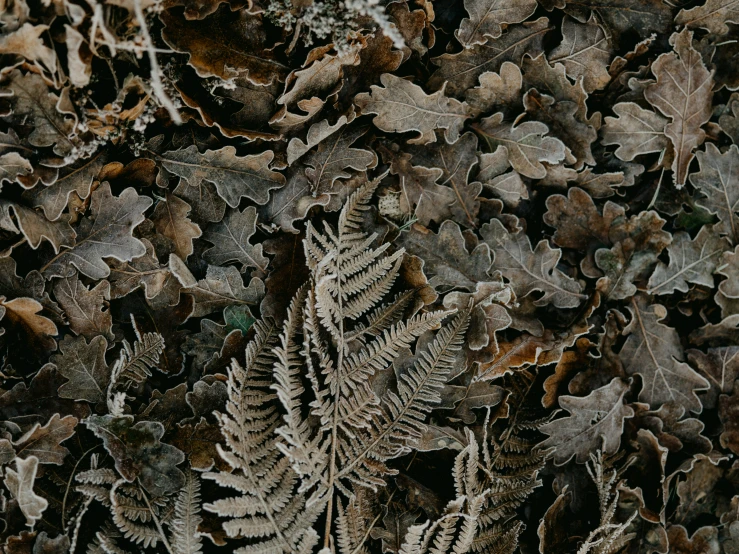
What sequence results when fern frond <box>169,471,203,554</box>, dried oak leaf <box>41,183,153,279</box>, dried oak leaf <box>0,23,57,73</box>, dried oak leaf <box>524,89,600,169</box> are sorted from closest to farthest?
dried oak leaf <box>0,23,57,73</box> → fern frond <box>169,471,203,554</box> → dried oak leaf <box>41,183,153,279</box> → dried oak leaf <box>524,89,600,169</box>

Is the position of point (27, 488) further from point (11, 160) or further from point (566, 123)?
point (566, 123)

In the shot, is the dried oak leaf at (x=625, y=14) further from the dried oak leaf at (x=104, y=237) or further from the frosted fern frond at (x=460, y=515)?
the dried oak leaf at (x=104, y=237)

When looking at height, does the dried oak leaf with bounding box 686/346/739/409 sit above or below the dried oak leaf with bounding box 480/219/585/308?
below

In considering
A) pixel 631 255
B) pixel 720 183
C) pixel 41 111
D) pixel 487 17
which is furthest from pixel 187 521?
pixel 720 183

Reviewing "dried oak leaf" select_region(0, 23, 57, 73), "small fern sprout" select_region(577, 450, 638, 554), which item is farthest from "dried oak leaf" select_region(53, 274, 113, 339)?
"small fern sprout" select_region(577, 450, 638, 554)

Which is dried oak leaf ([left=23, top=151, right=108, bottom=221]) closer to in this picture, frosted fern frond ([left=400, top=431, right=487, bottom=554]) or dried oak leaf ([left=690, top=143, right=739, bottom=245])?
frosted fern frond ([left=400, top=431, right=487, bottom=554])

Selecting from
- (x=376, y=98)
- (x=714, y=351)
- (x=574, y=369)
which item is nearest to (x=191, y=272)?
(x=376, y=98)

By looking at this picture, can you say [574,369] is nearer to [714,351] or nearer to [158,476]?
[714,351]
